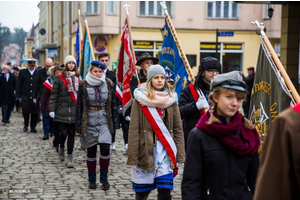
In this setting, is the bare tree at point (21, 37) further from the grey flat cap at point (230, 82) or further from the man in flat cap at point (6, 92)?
the grey flat cap at point (230, 82)

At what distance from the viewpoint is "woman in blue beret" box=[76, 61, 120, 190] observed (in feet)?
21.4

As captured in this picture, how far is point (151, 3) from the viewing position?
30375 mm

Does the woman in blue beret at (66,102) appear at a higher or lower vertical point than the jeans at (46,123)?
higher

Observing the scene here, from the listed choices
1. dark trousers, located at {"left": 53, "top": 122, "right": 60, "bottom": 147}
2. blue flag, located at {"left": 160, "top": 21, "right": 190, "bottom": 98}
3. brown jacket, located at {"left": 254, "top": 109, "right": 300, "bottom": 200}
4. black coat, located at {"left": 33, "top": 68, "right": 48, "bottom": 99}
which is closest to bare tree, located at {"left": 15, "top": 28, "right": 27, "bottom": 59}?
black coat, located at {"left": 33, "top": 68, "right": 48, "bottom": 99}

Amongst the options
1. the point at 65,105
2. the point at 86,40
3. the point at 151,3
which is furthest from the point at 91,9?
the point at 65,105

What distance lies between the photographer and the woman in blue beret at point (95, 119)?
21.4 ft

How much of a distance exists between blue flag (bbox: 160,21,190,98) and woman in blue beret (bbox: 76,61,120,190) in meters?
1.04

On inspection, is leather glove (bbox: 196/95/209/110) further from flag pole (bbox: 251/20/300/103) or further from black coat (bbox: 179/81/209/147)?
flag pole (bbox: 251/20/300/103)

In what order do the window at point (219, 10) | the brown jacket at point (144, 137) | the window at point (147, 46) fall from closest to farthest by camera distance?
1. the brown jacket at point (144, 137)
2. the window at point (147, 46)
3. the window at point (219, 10)

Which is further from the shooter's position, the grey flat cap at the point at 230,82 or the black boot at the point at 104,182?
the black boot at the point at 104,182

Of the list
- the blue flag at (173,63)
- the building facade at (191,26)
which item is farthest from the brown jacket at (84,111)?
the building facade at (191,26)

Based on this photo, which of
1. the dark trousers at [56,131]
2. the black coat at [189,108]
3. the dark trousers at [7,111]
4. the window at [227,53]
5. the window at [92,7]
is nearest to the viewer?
the black coat at [189,108]

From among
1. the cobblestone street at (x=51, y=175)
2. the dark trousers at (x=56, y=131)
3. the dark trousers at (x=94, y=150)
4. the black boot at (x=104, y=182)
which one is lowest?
the cobblestone street at (x=51, y=175)

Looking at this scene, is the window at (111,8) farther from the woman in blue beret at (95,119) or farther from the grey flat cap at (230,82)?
the grey flat cap at (230,82)
